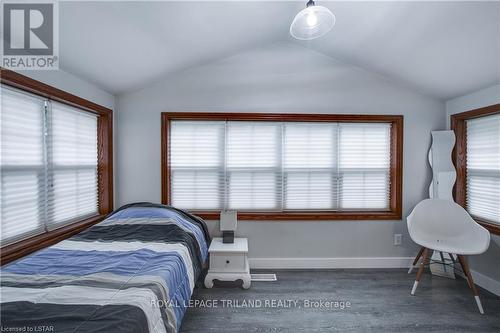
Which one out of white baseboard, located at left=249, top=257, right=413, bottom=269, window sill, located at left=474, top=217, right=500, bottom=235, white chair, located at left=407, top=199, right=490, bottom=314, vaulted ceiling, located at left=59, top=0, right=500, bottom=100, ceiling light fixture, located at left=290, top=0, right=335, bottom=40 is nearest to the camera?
ceiling light fixture, located at left=290, top=0, right=335, bottom=40

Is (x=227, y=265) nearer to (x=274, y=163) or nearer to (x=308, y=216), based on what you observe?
(x=308, y=216)

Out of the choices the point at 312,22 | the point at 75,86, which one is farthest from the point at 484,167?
the point at 75,86

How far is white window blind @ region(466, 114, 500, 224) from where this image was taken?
8.52 ft

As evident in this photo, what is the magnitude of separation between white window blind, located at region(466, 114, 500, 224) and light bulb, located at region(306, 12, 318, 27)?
2.44 m

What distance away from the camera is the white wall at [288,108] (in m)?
3.02

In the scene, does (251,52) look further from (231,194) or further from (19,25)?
(19,25)

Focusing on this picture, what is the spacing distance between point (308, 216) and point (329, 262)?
2.12 ft

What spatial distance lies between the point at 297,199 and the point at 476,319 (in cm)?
192

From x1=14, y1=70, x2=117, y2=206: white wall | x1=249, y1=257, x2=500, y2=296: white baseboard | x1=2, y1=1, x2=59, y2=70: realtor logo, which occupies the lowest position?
x1=249, y1=257, x2=500, y2=296: white baseboard

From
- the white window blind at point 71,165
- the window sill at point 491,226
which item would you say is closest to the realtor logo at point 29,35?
the white window blind at point 71,165

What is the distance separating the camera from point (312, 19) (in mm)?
1628

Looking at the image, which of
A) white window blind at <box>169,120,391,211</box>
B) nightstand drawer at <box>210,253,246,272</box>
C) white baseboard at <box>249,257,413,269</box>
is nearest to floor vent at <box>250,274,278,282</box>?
white baseboard at <box>249,257,413,269</box>

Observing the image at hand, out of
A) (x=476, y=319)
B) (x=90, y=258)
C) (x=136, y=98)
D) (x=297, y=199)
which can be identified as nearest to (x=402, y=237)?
(x=476, y=319)

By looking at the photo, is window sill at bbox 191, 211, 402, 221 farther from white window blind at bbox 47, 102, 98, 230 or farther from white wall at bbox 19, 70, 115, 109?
white wall at bbox 19, 70, 115, 109
